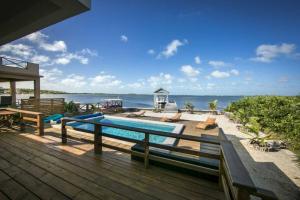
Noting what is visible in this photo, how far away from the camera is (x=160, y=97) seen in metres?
18.5

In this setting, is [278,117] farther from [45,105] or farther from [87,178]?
[45,105]

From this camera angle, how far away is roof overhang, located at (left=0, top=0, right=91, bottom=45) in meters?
1.76

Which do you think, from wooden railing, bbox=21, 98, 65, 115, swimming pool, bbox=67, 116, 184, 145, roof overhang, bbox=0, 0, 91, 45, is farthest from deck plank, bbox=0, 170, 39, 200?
wooden railing, bbox=21, 98, 65, 115

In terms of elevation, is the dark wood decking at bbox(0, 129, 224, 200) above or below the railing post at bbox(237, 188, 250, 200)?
below

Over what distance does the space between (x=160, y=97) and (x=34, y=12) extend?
1680 centimetres

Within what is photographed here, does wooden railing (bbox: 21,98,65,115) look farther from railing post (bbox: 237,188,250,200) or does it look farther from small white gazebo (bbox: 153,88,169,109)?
Result: railing post (bbox: 237,188,250,200)

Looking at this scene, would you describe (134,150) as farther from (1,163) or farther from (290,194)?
(290,194)

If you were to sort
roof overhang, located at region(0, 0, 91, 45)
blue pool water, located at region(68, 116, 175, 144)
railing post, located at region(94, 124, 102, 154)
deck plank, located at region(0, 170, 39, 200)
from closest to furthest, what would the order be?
1. roof overhang, located at region(0, 0, 91, 45)
2. deck plank, located at region(0, 170, 39, 200)
3. railing post, located at region(94, 124, 102, 154)
4. blue pool water, located at region(68, 116, 175, 144)

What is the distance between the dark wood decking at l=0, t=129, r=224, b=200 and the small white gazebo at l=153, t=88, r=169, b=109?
13.8m

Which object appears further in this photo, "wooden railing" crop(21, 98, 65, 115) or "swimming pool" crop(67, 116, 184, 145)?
"wooden railing" crop(21, 98, 65, 115)

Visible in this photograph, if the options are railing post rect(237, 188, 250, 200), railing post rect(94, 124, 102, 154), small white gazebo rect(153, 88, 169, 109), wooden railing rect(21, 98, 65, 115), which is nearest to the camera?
railing post rect(237, 188, 250, 200)

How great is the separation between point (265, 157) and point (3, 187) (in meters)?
6.67

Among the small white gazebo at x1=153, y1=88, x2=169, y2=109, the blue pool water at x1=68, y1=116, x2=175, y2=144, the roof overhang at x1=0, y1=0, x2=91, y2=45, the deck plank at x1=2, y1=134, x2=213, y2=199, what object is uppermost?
the roof overhang at x1=0, y1=0, x2=91, y2=45

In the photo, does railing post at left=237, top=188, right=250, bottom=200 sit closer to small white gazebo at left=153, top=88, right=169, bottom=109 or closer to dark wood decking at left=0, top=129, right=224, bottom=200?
dark wood decking at left=0, top=129, right=224, bottom=200
